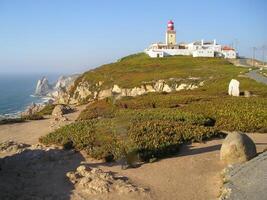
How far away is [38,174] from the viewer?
15000 mm

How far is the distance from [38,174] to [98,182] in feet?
9.44

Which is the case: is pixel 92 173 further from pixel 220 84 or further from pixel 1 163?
pixel 220 84

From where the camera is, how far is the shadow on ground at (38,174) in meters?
13.0

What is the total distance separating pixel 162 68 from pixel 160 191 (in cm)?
5265

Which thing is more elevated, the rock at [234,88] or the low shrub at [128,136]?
the rock at [234,88]

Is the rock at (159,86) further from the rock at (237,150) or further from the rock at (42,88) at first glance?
the rock at (42,88)

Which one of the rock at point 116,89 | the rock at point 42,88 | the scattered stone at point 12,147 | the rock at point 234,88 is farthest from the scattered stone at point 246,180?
the rock at point 42,88

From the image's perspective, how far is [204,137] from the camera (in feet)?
60.9

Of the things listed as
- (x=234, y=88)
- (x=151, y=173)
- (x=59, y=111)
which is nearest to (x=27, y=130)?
(x=59, y=111)

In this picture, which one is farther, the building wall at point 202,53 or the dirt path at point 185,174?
the building wall at point 202,53

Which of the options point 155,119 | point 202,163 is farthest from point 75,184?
point 155,119

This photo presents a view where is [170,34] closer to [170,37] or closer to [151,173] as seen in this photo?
[170,37]

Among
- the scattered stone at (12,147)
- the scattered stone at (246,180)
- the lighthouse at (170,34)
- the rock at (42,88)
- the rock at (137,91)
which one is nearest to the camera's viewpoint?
the scattered stone at (246,180)

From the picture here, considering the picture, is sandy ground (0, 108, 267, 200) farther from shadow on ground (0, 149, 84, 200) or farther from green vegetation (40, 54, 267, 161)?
green vegetation (40, 54, 267, 161)
